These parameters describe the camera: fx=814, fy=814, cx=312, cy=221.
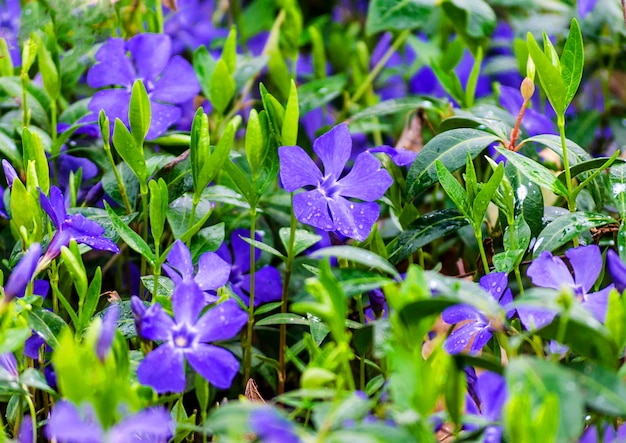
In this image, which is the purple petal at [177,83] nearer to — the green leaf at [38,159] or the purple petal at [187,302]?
the green leaf at [38,159]

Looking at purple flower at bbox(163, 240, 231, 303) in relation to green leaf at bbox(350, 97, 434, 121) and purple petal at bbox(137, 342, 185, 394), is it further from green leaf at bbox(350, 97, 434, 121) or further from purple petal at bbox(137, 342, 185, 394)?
green leaf at bbox(350, 97, 434, 121)

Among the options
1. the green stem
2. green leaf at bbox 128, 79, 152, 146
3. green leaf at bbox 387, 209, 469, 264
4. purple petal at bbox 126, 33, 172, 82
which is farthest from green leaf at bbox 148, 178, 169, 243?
the green stem

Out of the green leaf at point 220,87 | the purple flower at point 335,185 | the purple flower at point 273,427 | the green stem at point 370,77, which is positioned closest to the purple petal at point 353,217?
the purple flower at point 335,185

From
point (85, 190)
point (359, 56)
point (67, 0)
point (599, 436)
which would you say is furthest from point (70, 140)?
point (599, 436)

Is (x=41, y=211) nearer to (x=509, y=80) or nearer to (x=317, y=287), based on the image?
(x=317, y=287)

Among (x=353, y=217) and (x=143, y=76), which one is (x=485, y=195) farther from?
(x=143, y=76)

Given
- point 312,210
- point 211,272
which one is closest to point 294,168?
point 312,210
